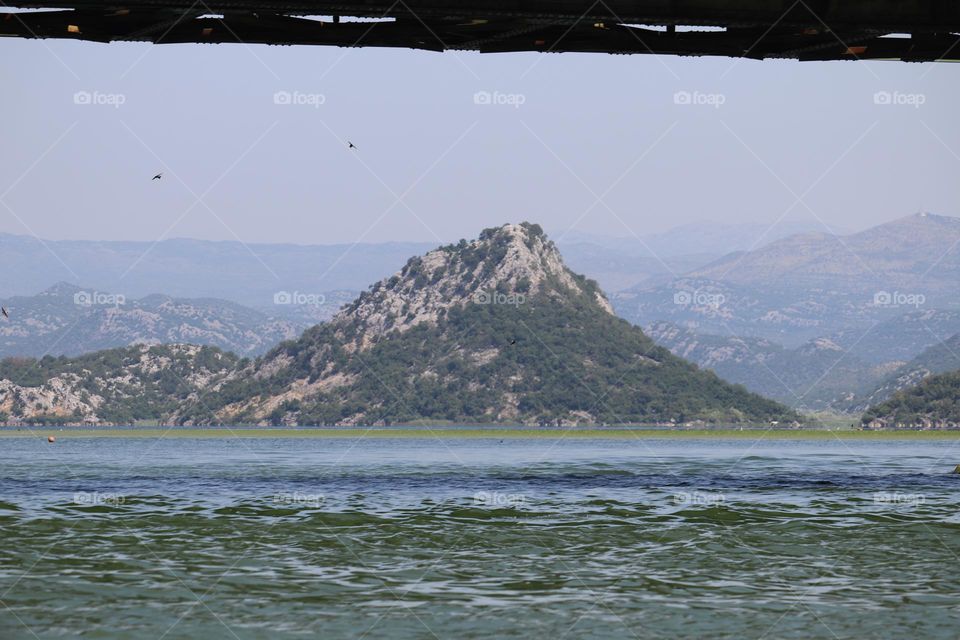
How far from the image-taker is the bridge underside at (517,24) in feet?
123

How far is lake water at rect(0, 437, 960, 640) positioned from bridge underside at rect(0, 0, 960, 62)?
13868 millimetres

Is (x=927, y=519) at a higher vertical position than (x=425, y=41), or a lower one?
lower

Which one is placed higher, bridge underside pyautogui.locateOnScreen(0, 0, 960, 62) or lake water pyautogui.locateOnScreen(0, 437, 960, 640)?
bridge underside pyautogui.locateOnScreen(0, 0, 960, 62)

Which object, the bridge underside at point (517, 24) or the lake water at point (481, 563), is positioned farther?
the bridge underside at point (517, 24)

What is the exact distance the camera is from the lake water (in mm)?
25547

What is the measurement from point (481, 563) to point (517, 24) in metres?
Answer: 14.9

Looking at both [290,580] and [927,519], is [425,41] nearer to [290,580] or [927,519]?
[290,580]

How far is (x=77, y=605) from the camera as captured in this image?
A: 90.2ft

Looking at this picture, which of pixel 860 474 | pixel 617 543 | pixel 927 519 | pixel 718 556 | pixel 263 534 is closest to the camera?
pixel 718 556

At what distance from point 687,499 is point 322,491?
Result: 1674 centimetres

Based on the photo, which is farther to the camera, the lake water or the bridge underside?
the bridge underside

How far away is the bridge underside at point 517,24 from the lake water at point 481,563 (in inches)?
546

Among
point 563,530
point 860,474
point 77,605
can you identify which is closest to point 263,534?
point 563,530

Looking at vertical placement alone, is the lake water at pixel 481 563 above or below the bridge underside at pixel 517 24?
below
